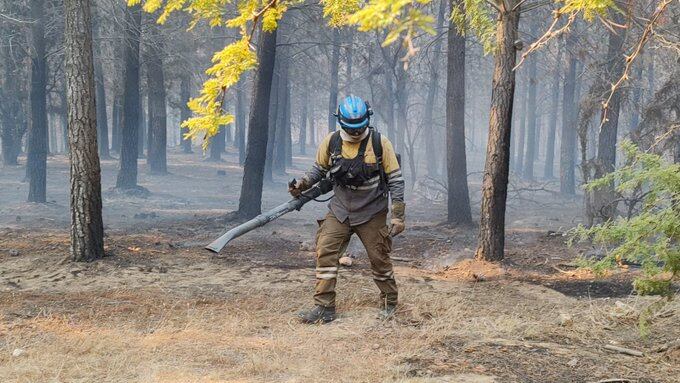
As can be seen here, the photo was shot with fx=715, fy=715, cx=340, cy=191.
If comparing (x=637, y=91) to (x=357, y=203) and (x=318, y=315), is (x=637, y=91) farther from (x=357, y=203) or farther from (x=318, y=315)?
(x=318, y=315)

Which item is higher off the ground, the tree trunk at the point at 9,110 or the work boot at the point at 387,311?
the tree trunk at the point at 9,110

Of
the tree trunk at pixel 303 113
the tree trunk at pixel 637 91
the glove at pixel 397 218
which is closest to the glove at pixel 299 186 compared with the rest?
the glove at pixel 397 218

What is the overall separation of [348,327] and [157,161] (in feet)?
76.9

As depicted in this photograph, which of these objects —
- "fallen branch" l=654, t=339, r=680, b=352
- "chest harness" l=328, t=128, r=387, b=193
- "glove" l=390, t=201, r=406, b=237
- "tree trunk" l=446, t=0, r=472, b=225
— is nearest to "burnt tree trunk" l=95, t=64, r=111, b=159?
"tree trunk" l=446, t=0, r=472, b=225

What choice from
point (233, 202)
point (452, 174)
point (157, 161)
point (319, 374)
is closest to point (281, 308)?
point (319, 374)

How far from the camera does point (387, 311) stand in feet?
23.8

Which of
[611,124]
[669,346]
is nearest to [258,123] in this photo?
[611,124]

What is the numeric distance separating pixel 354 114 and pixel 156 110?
2124 centimetres

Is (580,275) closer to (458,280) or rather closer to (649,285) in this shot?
(458,280)

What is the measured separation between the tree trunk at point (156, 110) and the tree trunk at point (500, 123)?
51.6 feet

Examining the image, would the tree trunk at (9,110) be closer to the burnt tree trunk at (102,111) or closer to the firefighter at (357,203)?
the burnt tree trunk at (102,111)

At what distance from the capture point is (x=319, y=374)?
17.4ft

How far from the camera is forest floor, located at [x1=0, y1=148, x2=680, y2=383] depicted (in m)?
5.38

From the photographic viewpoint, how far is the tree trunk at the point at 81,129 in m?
9.47
